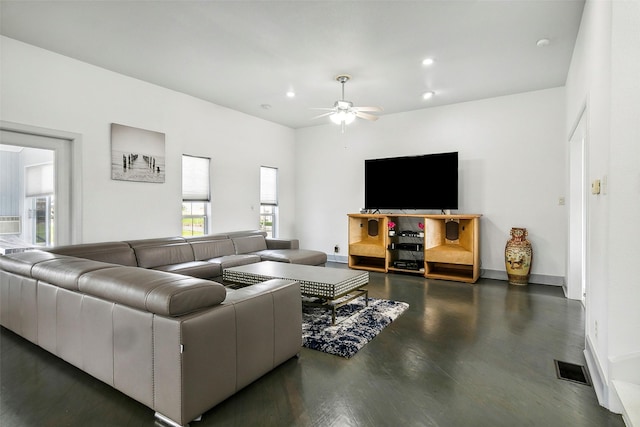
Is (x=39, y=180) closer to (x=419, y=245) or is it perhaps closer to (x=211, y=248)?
(x=211, y=248)

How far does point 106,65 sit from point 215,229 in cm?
282

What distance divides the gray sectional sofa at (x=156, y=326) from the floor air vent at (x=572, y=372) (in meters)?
1.89

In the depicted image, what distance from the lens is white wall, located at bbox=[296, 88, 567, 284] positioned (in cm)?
521

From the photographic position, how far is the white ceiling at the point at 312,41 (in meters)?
3.09

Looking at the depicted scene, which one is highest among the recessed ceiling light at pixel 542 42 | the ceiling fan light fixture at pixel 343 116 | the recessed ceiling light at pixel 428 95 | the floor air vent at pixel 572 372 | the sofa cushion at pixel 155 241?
the recessed ceiling light at pixel 428 95

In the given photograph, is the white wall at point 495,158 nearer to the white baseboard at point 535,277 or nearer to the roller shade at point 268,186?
the white baseboard at point 535,277

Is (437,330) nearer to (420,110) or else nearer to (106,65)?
(420,110)

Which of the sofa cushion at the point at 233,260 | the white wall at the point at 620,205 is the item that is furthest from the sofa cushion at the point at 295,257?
the white wall at the point at 620,205

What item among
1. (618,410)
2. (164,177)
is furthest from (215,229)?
(618,410)

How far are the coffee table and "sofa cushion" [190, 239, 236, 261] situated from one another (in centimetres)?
122

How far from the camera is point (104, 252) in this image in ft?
13.1

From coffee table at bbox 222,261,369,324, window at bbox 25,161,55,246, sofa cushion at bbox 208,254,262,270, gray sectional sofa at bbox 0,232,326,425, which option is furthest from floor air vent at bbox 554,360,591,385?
window at bbox 25,161,55,246

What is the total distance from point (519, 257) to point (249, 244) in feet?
14.0

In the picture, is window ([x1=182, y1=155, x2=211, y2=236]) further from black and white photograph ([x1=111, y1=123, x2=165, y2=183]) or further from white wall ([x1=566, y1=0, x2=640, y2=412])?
white wall ([x1=566, y1=0, x2=640, y2=412])
